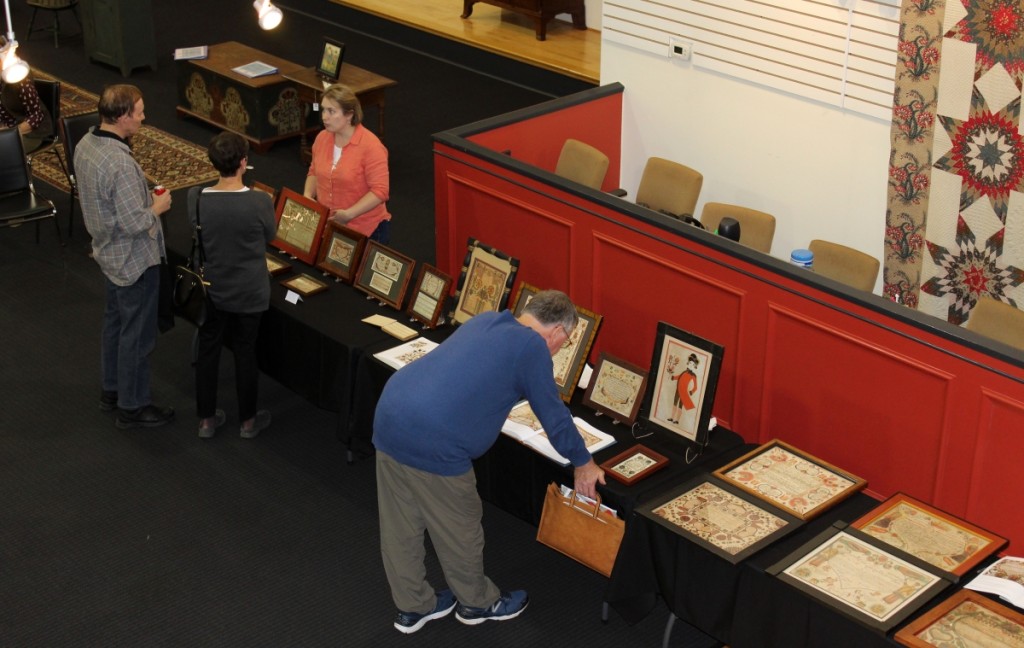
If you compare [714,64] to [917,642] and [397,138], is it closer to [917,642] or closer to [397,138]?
[397,138]

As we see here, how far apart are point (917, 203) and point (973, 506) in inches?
89.0

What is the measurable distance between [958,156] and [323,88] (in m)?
5.11

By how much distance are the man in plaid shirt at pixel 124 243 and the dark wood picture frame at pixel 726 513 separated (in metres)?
2.77

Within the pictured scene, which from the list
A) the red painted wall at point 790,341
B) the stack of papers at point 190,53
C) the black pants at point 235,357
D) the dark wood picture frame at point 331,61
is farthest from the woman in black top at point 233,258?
the stack of papers at point 190,53

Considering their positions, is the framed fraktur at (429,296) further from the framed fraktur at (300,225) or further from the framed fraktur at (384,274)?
the framed fraktur at (300,225)

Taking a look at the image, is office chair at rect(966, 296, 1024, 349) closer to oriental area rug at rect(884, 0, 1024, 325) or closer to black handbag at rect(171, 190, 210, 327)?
oriental area rug at rect(884, 0, 1024, 325)

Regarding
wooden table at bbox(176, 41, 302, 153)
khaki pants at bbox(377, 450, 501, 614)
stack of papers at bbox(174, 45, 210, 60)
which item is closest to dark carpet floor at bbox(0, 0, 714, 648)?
khaki pants at bbox(377, 450, 501, 614)

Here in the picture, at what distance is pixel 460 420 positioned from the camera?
4051 millimetres

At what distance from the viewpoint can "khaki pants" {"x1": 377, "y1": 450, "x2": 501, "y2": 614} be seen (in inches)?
168

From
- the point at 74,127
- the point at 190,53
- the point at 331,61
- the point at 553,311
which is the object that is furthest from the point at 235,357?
the point at 190,53

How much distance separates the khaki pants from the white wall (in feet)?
10.8

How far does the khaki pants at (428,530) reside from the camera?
4.27m

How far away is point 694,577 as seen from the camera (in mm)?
4172

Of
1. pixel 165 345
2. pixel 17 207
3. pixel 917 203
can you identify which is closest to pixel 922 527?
pixel 917 203
